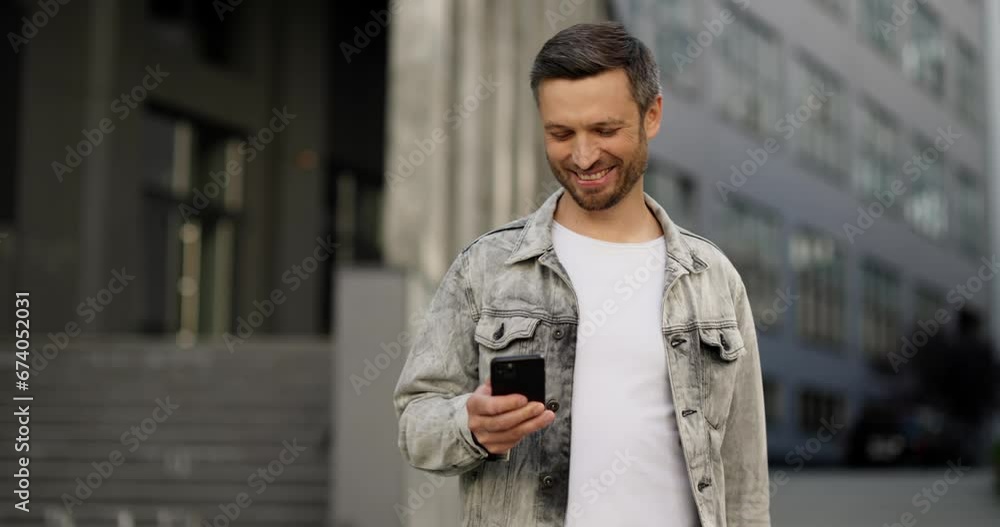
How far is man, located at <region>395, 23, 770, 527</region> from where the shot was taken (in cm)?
241

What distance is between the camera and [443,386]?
246 cm

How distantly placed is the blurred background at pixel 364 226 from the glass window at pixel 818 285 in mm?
127

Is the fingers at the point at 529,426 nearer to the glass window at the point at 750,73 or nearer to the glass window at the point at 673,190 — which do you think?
the glass window at the point at 673,190

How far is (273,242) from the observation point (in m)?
24.0

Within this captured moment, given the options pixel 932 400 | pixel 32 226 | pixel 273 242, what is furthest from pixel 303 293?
pixel 932 400

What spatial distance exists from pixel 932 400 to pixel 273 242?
23.2 metres

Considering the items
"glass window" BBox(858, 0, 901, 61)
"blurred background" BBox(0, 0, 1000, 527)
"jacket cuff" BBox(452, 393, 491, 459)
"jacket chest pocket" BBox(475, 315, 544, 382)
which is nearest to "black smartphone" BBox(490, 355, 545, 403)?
"jacket cuff" BBox(452, 393, 491, 459)

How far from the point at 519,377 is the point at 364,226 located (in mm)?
25000

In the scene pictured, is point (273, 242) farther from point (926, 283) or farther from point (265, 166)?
point (926, 283)

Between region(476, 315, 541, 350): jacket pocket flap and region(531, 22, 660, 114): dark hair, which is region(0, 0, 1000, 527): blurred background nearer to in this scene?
region(476, 315, 541, 350): jacket pocket flap

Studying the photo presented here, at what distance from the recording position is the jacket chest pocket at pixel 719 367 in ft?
8.36

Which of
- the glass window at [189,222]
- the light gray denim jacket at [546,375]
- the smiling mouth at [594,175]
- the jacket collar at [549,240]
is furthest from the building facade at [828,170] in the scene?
the smiling mouth at [594,175]

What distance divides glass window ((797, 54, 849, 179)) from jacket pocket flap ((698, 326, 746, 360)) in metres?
37.6

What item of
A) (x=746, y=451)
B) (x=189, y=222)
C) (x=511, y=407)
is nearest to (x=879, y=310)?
(x=189, y=222)
